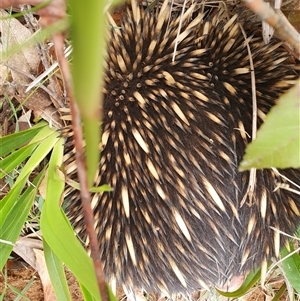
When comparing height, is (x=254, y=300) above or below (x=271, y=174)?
below

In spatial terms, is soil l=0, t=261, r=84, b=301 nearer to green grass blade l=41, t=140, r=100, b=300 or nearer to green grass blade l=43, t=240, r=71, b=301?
green grass blade l=43, t=240, r=71, b=301

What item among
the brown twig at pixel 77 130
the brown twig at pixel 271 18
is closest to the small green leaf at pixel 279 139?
the brown twig at pixel 271 18

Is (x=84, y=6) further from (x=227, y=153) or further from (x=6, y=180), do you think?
(x=6, y=180)

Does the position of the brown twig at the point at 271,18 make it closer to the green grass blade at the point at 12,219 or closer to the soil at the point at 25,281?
the green grass blade at the point at 12,219

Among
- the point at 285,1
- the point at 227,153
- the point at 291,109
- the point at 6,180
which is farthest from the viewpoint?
the point at 6,180

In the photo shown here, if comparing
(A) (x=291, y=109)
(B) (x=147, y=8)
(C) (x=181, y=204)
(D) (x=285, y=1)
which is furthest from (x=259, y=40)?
(A) (x=291, y=109)

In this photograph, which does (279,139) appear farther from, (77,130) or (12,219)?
(12,219)

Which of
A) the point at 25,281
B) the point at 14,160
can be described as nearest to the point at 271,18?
the point at 14,160
